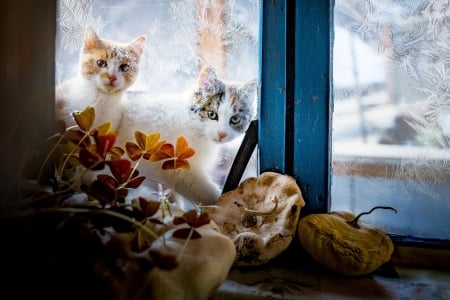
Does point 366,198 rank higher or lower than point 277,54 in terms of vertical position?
lower

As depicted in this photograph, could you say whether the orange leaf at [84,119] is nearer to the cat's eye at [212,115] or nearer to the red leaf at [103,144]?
the red leaf at [103,144]

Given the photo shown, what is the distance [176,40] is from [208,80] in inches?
5.0

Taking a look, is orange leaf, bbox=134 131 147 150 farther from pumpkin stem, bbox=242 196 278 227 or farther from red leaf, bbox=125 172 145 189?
pumpkin stem, bbox=242 196 278 227

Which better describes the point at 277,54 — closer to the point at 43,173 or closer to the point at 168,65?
the point at 168,65

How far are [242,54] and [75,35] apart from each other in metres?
0.41

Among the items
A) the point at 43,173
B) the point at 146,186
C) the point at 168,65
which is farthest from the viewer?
the point at 168,65

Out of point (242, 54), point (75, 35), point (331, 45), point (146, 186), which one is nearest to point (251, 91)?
point (242, 54)

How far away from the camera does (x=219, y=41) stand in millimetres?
1074

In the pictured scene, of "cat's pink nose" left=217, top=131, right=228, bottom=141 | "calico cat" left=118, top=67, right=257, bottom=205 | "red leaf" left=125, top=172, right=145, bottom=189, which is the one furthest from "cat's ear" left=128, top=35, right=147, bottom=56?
"red leaf" left=125, top=172, right=145, bottom=189

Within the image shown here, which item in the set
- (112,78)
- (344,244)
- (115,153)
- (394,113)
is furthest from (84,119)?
(394,113)

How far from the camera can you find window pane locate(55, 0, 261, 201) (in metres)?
1.07

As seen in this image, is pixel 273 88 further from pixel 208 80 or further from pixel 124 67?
pixel 124 67

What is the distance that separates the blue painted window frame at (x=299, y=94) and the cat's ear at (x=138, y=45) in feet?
0.90

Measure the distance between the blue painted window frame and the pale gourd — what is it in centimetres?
9
